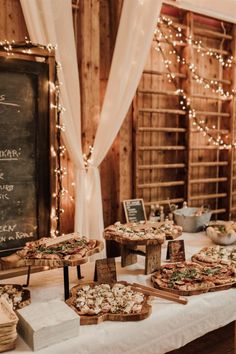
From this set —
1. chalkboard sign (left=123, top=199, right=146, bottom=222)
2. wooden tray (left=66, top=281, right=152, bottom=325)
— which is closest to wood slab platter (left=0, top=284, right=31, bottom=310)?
wooden tray (left=66, top=281, right=152, bottom=325)

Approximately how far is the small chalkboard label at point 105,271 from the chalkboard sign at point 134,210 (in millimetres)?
1532

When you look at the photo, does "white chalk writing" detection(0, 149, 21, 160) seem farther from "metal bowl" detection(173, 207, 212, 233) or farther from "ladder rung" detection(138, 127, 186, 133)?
"metal bowl" detection(173, 207, 212, 233)

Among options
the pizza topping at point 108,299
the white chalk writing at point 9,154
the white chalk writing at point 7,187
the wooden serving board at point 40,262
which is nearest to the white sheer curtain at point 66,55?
the white chalk writing at point 9,154

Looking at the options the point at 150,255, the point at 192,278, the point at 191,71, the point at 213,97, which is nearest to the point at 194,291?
the point at 192,278

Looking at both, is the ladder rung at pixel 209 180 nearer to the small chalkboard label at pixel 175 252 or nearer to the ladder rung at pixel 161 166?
the ladder rung at pixel 161 166

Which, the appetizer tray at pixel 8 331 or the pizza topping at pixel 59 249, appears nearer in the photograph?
the appetizer tray at pixel 8 331

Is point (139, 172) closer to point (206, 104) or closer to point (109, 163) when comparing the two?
point (109, 163)

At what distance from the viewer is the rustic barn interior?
2.79m

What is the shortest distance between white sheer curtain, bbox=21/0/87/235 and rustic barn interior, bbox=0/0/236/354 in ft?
0.11

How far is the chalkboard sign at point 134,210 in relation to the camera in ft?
12.2

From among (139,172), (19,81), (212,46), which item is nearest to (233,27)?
(212,46)

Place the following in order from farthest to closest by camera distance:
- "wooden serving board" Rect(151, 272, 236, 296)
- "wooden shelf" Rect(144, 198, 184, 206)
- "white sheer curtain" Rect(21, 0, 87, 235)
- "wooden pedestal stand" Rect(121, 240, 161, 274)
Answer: "wooden shelf" Rect(144, 198, 184, 206), "white sheer curtain" Rect(21, 0, 87, 235), "wooden pedestal stand" Rect(121, 240, 161, 274), "wooden serving board" Rect(151, 272, 236, 296)

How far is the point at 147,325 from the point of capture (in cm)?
176

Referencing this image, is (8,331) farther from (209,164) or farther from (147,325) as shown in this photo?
(209,164)
